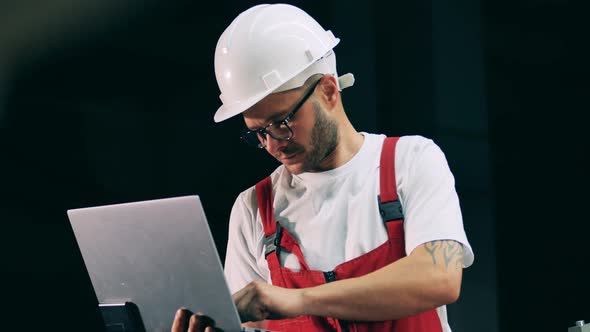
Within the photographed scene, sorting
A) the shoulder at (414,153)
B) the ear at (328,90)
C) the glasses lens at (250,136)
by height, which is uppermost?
the ear at (328,90)

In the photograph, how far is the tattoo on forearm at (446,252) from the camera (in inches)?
78.2

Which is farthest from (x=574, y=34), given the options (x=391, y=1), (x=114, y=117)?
(x=114, y=117)

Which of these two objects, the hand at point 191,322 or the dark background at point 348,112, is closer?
the hand at point 191,322

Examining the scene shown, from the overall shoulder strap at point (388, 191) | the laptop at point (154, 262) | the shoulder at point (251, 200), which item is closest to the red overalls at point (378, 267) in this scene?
the overall shoulder strap at point (388, 191)

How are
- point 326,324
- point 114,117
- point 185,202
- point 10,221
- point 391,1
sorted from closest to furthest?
point 185,202, point 326,324, point 10,221, point 114,117, point 391,1

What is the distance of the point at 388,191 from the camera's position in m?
2.16

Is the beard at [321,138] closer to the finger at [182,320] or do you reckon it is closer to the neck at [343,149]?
the neck at [343,149]

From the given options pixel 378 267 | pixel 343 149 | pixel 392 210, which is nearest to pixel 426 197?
pixel 392 210

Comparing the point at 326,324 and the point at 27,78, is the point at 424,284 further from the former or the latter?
the point at 27,78

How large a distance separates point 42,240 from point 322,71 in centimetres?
109

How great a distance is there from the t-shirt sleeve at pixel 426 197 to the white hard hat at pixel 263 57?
370 millimetres

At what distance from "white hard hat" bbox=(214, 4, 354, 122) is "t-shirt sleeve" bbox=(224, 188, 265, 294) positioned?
0.32m

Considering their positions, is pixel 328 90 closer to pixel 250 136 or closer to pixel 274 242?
pixel 250 136

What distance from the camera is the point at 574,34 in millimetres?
3914
